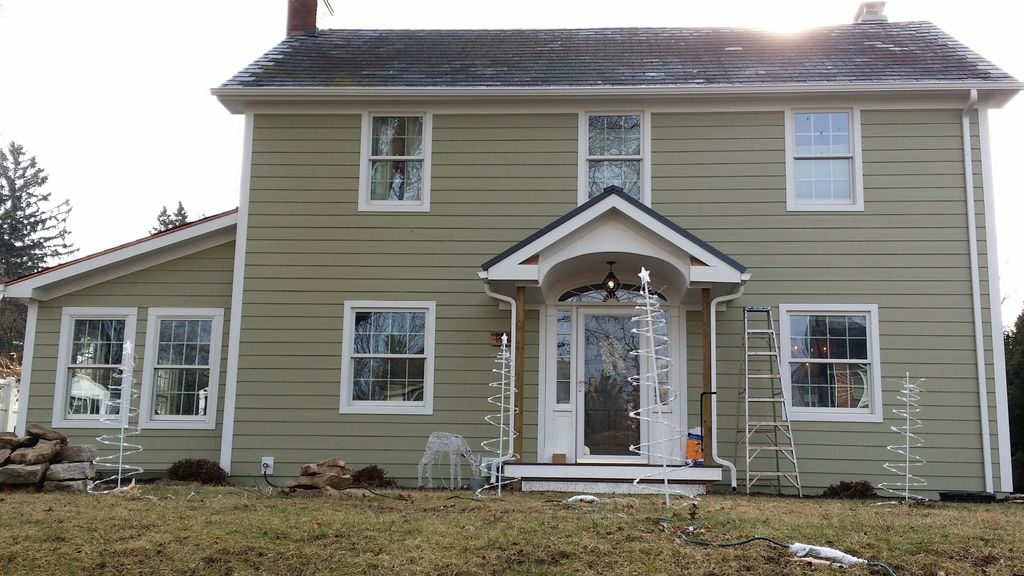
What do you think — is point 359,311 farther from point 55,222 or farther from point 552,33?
point 55,222

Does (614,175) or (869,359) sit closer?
(869,359)

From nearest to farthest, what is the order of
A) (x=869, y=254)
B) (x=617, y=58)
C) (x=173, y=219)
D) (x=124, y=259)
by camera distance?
(x=869, y=254) → (x=124, y=259) → (x=617, y=58) → (x=173, y=219)

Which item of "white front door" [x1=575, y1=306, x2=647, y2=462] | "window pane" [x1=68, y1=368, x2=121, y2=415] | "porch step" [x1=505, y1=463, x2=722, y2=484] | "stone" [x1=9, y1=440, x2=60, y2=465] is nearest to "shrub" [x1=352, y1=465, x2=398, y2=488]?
"porch step" [x1=505, y1=463, x2=722, y2=484]

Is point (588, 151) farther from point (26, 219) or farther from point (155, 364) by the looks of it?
point (26, 219)

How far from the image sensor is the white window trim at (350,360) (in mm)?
10742

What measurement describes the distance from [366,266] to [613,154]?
355 centimetres

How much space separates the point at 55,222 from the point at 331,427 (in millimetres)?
41987

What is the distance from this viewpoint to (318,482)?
855 centimetres

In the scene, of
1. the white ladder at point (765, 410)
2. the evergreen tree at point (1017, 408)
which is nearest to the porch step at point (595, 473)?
the white ladder at point (765, 410)

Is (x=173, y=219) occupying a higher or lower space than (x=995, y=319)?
higher

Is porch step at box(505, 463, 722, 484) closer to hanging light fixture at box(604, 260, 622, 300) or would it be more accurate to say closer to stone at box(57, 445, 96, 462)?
hanging light fixture at box(604, 260, 622, 300)

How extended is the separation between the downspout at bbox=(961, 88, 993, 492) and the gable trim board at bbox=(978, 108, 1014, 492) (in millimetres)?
125

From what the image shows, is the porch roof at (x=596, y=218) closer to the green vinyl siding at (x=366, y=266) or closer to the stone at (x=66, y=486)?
the green vinyl siding at (x=366, y=266)

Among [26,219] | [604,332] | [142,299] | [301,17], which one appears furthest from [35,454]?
[26,219]
